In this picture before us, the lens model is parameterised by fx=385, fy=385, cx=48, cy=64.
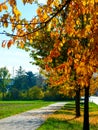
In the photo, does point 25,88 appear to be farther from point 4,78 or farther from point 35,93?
point 35,93

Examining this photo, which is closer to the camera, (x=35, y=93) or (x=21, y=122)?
(x=21, y=122)

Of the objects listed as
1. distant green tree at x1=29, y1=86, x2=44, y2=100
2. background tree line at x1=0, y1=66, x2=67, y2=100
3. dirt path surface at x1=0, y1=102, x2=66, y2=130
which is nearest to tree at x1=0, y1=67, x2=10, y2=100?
background tree line at x1=0, y1=66, x2=67, y2=100

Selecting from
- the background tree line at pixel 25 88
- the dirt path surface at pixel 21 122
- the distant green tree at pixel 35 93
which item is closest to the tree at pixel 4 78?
the background tree line at pixel 25 88

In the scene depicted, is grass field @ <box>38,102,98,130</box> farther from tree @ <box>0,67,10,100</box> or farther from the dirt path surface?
tree @ <box>0,67,10,100</box>

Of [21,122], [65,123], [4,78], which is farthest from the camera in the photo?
[4,78]

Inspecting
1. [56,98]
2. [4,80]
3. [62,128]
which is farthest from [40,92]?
[62,128]

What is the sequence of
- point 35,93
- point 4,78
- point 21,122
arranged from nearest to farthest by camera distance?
point 21,122 < point 35,93 < point 4,78

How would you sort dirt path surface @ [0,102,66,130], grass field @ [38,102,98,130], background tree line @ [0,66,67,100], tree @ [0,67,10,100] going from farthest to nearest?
tree @ [0,67,10,100], background tree line @ [0,66,67,100], grass field @ [38,102,98,130], dirt path surface @ [0,102,66,130]

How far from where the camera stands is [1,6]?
20.1 ft

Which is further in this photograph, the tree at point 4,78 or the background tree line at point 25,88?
the tree at point 4,78

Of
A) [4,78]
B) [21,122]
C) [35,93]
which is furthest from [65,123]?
[4,78]

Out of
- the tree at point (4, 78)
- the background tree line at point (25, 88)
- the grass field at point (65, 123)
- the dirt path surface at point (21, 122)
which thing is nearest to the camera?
the dirt path surface at point (21, 122)

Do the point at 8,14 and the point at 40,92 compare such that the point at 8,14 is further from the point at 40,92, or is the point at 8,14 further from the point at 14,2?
the point at 40,92

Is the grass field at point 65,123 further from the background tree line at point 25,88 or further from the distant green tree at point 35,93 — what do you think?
the distant green tree at point 35,93
